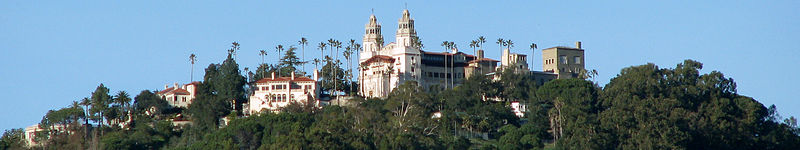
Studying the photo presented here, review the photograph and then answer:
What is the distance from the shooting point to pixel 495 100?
144000mm

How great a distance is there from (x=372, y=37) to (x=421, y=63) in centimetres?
926

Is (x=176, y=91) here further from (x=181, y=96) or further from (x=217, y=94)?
(x=217, y=94)

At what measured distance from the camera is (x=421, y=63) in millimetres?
148375

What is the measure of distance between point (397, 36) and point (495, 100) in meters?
14.5

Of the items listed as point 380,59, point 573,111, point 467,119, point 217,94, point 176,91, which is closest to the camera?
point 573,111

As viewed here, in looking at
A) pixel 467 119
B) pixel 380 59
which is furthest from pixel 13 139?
pixel 467 119

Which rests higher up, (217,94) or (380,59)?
(380,59)

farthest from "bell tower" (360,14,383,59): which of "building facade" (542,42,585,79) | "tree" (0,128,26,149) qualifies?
"tree" (0,128,26,149)

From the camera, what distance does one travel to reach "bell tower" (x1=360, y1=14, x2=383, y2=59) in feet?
506

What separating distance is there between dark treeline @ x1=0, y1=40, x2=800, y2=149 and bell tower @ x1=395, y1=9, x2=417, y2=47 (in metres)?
7.23

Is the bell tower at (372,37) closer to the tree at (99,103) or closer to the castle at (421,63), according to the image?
the castle at (421,63)

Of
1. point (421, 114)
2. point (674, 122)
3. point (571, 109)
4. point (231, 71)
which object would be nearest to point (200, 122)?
point (231, 71)

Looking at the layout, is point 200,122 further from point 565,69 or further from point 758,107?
point 758,107

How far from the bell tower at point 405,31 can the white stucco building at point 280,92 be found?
1337cm
